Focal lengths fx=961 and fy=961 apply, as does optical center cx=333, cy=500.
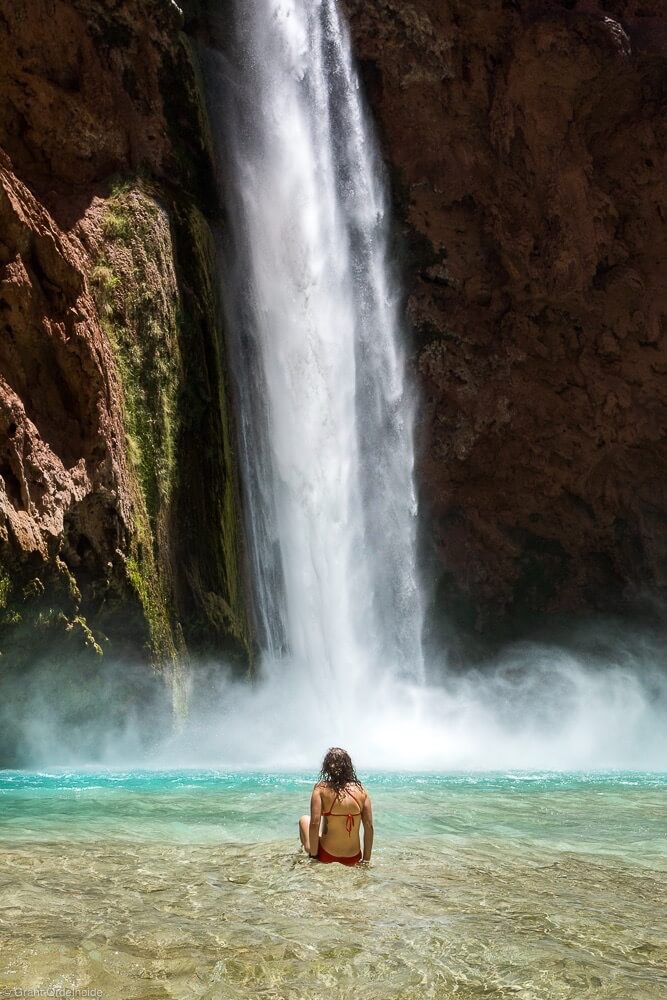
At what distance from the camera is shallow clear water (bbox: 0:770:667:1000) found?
3.25m

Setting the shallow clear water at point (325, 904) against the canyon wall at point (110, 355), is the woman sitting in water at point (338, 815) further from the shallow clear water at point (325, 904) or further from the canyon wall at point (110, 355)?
the canyon wall at point (110, 355)

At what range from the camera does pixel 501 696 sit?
19.9 metres

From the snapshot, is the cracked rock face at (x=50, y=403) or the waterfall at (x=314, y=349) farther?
the waterfall at (x=314, y=349)

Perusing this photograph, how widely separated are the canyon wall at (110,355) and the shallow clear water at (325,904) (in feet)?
13.7

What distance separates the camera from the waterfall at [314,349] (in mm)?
16031

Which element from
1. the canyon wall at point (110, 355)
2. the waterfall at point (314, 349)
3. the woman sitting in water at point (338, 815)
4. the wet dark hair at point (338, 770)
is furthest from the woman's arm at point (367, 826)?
the waterfall at point (314, 349)

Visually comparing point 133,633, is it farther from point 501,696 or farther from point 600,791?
point 501,696

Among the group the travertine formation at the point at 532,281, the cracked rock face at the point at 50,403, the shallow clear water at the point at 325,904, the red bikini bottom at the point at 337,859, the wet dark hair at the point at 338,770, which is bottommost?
the shallow clear water at the point at 325,904

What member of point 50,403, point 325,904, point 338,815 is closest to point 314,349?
point 50,403

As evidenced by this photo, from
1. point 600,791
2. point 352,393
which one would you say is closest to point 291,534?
point 352,393

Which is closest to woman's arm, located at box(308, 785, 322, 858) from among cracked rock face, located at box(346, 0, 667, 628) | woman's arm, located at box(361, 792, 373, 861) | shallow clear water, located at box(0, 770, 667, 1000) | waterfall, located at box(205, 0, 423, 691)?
shallow clear water, located at box(0, 770, 667, 1000)

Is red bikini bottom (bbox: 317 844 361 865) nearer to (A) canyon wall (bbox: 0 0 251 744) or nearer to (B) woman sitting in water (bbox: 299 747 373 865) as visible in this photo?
(B) woman sitting in water (bbox: 299 747 373 865)

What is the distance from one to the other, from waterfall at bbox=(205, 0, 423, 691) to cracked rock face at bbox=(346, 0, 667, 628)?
3.61 ft

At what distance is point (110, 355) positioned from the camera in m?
12.8
